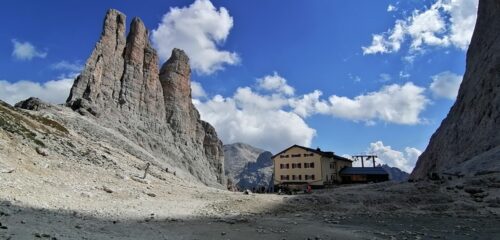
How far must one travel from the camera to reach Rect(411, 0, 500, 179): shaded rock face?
50294mm

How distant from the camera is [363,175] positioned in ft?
285

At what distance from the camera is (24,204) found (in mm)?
18969

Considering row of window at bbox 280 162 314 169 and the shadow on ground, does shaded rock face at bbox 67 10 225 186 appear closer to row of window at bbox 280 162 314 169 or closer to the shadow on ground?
row of window at bbox 280 162 314 169

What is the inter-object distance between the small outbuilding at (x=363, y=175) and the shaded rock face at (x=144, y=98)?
120 ft

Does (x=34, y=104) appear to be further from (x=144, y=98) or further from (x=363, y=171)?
(x=363, y=171)

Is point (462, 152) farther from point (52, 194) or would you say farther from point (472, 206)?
point (52, 194)

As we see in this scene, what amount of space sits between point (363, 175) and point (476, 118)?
Answer: 99.4 ft

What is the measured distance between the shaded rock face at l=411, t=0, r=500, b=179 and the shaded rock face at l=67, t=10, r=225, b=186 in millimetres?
52784

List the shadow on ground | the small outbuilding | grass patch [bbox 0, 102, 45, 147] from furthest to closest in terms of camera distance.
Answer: the small outbuilding < grass patch [bbox 0, 102, 45, 147] < the shadow on ground

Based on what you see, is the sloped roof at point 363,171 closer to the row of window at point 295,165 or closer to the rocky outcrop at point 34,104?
the row of window at point 295,165

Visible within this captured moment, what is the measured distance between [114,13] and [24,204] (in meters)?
93.5

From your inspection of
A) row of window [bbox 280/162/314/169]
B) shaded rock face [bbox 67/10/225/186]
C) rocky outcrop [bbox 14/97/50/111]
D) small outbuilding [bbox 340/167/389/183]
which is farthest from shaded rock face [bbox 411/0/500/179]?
rocky outcrop [bbox 14/97/50/111]

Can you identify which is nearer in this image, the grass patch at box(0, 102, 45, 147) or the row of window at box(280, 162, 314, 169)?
the grass patch at box(0, 102, 45, 147)

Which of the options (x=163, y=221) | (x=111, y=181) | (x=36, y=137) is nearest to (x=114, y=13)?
(x=36, y=137)
